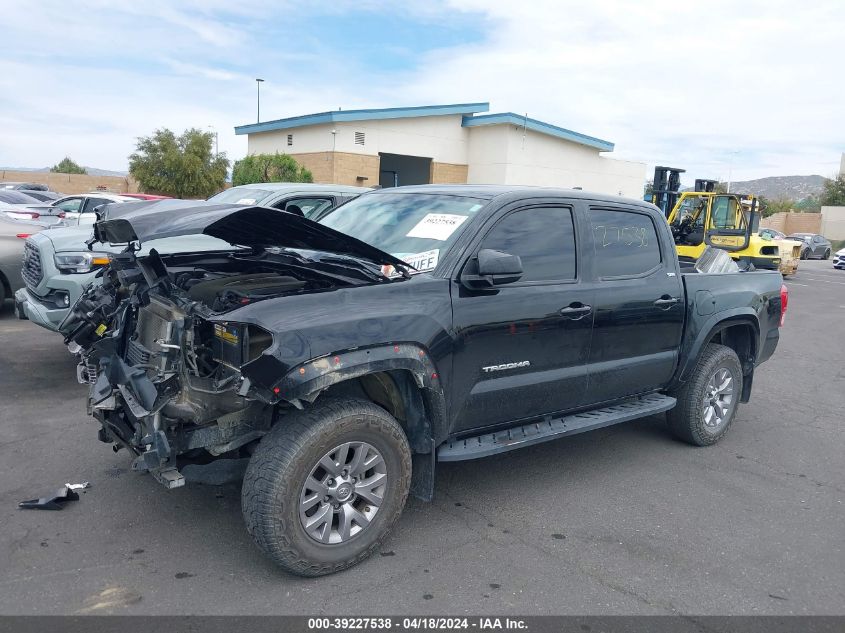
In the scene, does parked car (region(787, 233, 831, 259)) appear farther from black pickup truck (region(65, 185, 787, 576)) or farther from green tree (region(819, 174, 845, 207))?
black pickup truck (region(65, 185, 787, 576))

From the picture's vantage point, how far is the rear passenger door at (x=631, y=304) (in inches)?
187

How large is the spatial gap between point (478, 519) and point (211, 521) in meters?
1.57

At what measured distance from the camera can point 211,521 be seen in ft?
13.3

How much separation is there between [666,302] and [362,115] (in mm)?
22375

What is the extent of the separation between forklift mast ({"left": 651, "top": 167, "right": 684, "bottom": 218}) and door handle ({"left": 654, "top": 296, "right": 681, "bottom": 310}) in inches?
581

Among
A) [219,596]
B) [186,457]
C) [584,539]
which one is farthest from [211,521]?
[584,539]

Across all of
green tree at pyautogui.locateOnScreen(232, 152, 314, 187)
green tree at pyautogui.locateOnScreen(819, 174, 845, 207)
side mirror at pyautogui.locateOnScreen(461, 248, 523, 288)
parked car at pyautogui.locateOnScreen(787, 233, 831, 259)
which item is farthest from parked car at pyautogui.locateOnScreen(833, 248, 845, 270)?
side mirror at pyautogui.locateOnScreen(461, 248, 523, 288)

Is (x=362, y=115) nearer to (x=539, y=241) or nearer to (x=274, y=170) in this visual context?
(x=274, y=170)

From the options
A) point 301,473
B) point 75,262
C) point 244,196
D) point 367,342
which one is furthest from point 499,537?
point 244,196

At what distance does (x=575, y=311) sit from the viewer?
4480 mm

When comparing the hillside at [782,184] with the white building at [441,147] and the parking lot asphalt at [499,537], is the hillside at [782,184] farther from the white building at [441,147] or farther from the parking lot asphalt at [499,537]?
the parking lot asphalt at [499,537]

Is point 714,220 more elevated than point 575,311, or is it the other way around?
point 714,220

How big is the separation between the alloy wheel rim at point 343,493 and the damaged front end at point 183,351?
0.38 m
